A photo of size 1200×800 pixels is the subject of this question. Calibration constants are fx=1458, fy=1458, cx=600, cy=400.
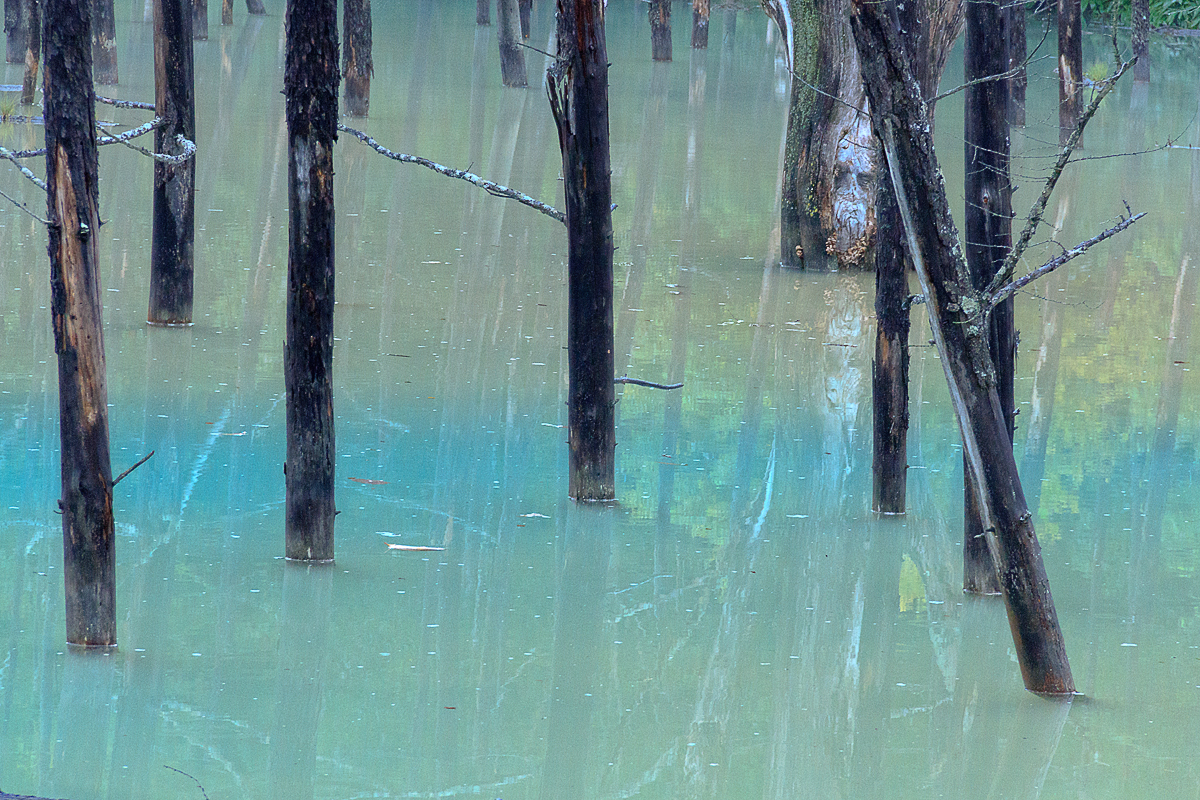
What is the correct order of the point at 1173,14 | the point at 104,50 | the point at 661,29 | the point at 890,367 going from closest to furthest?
the point at 890,367 → the point at 104,50 → the point at 661,29 → the point at 1173,14

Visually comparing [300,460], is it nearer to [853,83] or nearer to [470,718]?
[470,718]

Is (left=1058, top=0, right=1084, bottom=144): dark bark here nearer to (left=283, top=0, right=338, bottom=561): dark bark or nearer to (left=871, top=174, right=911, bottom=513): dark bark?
(left=871, top=174, right=911, bottom=513): dark bark

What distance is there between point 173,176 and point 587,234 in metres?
3.52

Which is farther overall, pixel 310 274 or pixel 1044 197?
pixel 310 274

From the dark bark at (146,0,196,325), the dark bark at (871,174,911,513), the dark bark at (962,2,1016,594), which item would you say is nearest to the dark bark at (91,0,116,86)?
the dark bark at (146,0,196,325)

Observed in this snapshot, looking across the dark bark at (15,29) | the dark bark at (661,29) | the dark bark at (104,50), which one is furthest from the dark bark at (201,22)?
the dark bark at (661,29)

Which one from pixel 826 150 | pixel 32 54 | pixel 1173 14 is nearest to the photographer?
pixel 826 150

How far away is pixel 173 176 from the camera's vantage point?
901 centimetres

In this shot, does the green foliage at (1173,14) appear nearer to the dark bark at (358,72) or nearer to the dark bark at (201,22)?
the dark bark at (201,22)

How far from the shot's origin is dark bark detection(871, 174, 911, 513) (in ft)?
21.2

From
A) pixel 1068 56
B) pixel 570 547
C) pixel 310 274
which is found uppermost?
pixel 1068 56

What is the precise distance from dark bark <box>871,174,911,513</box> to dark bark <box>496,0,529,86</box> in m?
15.7

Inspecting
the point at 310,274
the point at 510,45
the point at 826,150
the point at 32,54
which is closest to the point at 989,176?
the point at 310,274

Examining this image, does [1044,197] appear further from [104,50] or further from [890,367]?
[104,50]
